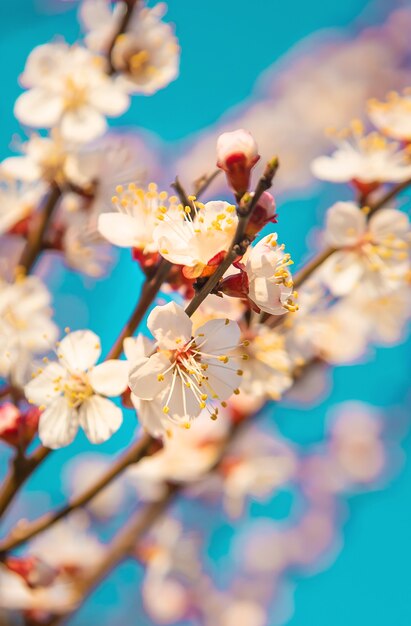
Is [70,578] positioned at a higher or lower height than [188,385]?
lower

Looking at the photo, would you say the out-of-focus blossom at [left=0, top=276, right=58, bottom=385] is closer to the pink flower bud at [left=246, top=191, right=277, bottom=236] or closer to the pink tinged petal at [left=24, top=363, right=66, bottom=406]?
the pink tinged petal at [left=24, top=363, right=66, bottom=406]

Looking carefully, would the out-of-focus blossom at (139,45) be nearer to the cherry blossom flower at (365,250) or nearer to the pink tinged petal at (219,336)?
the cherry blossom flower at (365,250)

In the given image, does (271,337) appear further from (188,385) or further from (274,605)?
(274,605)

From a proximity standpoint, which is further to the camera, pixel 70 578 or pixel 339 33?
pixel 339 33

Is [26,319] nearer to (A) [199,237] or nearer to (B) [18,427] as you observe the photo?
(B) [18,427]

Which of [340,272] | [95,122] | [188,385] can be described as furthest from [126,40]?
[188,385]

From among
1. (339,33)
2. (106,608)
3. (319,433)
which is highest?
(339,33)

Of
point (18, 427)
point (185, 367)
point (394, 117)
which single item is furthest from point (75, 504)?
point (394, 117)
